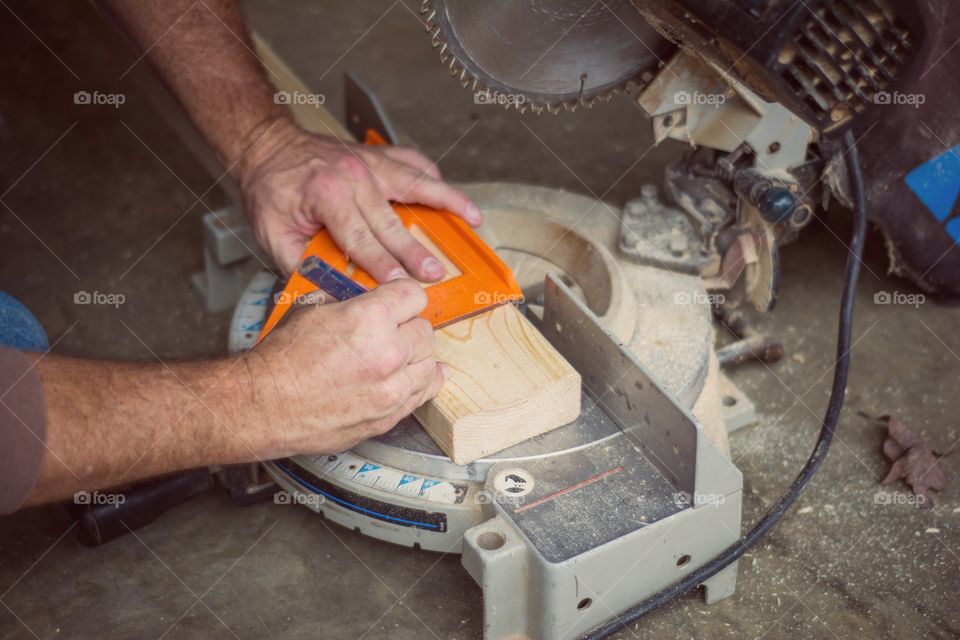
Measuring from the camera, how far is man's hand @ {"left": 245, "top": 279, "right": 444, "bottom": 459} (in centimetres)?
154

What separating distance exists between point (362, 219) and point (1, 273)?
3.52 feet

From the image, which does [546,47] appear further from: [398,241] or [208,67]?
[208,67]

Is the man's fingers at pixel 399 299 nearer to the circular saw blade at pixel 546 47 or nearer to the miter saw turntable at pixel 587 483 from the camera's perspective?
the miter saw turntable at pixel 587 483

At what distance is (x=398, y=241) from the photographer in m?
1.84

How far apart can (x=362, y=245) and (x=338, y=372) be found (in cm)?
37

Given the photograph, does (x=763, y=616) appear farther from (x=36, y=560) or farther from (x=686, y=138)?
(x=36, y=560)

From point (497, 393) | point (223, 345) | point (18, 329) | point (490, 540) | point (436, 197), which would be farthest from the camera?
point (223, 345)

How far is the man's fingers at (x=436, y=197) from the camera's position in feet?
6.33

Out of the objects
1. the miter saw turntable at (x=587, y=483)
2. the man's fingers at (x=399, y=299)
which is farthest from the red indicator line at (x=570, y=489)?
the man's fingers at (x=399, y=299)

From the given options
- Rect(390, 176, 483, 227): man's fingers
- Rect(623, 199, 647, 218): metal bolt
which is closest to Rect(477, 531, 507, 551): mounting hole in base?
Rect(390, 176, 483, 227): man's fingers

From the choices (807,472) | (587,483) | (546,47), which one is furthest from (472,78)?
(807,472)

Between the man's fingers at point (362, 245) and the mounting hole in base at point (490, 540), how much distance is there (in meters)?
0.48

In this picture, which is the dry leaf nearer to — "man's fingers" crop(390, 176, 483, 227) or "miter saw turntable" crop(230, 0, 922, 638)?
"miter saw turntable" crop(230, 0, 922, 638)

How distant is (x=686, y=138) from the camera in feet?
6.07
